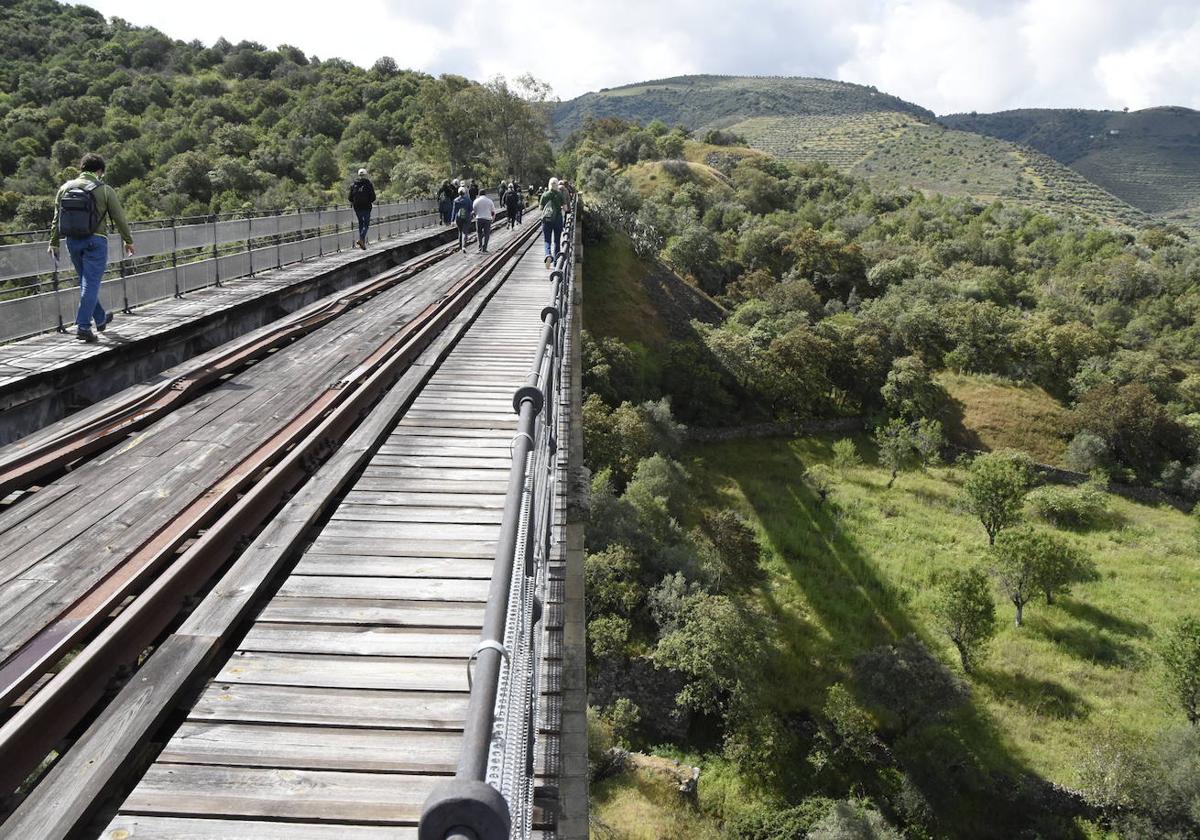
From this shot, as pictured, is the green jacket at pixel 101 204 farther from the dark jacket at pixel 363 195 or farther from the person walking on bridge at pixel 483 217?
the person walking on bridge at pixel 483 217

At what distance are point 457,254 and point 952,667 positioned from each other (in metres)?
17.6

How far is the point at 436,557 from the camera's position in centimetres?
430

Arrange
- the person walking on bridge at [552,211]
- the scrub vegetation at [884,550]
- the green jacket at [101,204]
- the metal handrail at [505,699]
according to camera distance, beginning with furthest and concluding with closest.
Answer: the scrub vegetation at [884,550] < the person walking on bridge at [552,211] < the green jacket at [101,204] < the metal handrail at [505,699]

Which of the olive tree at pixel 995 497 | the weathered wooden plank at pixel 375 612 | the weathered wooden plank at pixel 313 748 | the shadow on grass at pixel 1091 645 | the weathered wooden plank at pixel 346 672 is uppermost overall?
the weathered wooden plank at pixel 375 612

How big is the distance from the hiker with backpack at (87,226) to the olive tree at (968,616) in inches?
800

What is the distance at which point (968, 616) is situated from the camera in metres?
20.4

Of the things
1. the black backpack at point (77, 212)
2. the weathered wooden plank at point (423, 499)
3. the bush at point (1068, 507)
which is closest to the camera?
the weathered wooden plank at point (423, 499)

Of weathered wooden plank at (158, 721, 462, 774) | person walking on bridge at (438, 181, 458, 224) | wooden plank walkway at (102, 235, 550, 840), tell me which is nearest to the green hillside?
person walking on bridge at (438, 181, 458, 224)

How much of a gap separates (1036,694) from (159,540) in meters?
21.7

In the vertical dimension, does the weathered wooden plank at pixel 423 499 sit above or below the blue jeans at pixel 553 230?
below

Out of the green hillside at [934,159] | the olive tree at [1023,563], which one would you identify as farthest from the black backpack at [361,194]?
the green hillside at [934,159]

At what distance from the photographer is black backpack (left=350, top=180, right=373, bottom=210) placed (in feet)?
58.9

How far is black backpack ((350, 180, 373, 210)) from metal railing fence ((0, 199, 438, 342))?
1.43m

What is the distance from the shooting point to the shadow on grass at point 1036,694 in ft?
62.7
